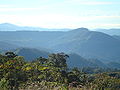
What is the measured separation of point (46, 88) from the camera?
27.8ft

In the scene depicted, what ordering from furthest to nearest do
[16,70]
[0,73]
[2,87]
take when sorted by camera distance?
1. [0,73]
2. [16,70]
3. [2,87]

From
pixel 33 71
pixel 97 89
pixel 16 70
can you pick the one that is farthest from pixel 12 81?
pixel 33 71

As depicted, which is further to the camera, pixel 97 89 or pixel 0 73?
pixel 0 73

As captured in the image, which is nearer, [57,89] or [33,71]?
[57,89]

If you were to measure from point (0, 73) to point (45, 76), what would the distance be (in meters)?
5.18

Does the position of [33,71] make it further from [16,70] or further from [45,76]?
[16,70]

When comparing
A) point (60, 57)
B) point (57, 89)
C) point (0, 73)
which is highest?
point (57, 89)

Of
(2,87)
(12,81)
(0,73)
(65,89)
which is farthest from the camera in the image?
(0,73)

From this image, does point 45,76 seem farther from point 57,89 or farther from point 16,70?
point 57,89

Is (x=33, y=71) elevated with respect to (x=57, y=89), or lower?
lower

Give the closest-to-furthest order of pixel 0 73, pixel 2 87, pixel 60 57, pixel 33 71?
pixel 2 87
pixel 0 73
pixel 33 71
pixel 60 57

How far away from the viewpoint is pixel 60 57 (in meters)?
49.2

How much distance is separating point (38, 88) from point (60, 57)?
4093 cm

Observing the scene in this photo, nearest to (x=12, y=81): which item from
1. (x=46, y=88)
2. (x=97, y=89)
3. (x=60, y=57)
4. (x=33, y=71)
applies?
(x=46, y=88)
